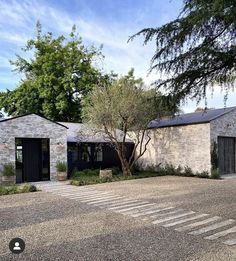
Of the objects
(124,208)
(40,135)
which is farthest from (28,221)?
(40,135)

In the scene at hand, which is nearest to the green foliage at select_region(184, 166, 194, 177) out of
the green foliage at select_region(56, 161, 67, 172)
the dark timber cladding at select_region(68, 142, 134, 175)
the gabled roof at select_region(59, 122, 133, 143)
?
the gabled roof at select_region(59, 122, 133, 143)

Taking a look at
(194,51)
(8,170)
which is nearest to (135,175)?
(8,170)

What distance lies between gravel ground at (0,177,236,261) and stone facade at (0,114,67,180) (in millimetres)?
4799

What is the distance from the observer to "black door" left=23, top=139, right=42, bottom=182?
15.2 m

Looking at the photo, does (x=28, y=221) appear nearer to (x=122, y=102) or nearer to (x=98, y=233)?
(x=98, y=233)

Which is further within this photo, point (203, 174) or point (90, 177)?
point (203, 174)

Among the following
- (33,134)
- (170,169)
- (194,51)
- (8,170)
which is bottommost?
(170,169)

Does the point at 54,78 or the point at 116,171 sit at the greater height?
the point at 54,78

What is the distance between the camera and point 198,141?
1647 centimetres

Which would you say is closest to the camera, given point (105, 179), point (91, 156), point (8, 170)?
point (8, 170)

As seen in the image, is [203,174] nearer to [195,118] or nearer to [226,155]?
[226,155]
